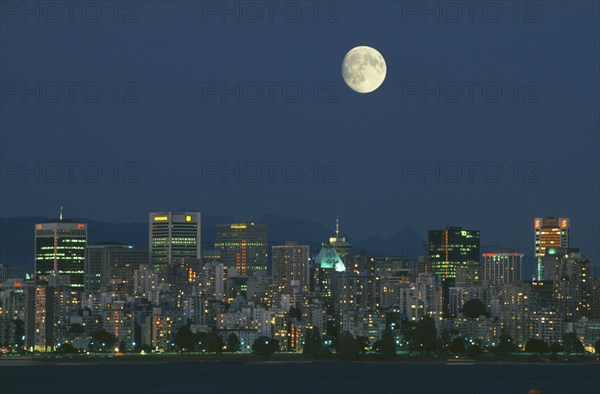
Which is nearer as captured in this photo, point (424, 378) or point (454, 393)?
point (454, 393)

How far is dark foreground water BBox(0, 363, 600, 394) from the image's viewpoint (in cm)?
14900

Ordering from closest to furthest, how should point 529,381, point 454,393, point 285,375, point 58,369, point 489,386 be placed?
point 454,393 < point 489,386 < point 529,381 < point 285,375 < point 58,369

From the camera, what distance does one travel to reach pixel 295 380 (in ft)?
547

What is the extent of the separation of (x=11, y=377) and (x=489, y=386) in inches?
2025

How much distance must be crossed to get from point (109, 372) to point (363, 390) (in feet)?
153

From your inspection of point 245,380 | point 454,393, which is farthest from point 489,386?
point 245,380

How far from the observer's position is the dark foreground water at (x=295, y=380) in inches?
5866

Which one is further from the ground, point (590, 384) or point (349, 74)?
point (349, 74)

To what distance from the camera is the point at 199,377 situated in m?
171

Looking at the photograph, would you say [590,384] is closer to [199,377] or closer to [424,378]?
[424,378]

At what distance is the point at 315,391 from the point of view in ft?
479

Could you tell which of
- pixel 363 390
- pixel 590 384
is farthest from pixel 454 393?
pixel 590 384

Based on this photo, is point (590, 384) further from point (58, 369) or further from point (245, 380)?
point (58, 369)

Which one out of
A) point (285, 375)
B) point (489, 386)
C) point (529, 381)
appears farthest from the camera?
point (285, 375)
